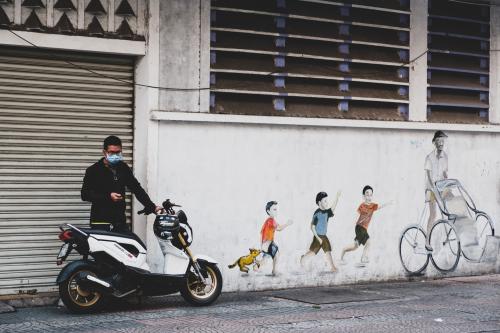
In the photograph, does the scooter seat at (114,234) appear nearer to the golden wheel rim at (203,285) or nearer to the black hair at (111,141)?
the golden wheel rim at (203,285)

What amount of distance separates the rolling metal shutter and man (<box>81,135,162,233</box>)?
2.37 ft

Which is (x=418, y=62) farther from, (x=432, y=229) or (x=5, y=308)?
(x=5, y=308)

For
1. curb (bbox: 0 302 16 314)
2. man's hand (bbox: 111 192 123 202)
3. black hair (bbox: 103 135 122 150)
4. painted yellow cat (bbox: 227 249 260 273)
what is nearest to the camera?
curb (bbox: 0 302 16 314)

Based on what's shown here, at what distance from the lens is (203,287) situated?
10742 mm

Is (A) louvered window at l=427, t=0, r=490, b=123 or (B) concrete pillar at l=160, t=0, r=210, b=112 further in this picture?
(A) louvered window at l=427, t=0, r=490, b=123

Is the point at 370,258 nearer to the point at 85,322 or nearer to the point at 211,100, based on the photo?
the point at 211,100

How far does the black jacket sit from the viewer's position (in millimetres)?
10367

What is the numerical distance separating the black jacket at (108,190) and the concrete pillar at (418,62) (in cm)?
505

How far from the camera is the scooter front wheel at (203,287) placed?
10594 millimetres

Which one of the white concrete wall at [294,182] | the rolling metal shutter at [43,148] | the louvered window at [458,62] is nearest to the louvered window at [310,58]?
the white concrete wall at [294,182]

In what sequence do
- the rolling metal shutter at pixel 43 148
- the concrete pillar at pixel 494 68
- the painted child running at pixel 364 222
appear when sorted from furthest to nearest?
the concrete pillar at pixel 494 68 → the painted child running at pixel 364 222 → the rolling metal shutter at pixel 43 148

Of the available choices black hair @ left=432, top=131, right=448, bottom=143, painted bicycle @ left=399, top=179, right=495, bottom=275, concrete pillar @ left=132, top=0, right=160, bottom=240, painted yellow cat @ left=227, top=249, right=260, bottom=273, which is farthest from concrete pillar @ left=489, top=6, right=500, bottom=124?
concrete pillar @ left=132, top=0, right=160, bottom=240

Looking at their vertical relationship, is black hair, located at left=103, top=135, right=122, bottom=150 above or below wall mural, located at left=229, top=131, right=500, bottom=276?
above

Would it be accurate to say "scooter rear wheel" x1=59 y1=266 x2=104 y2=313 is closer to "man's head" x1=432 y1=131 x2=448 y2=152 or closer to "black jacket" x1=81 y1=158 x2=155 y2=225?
"black jacket" x1=81 y1=158 x2=155 y2=225
